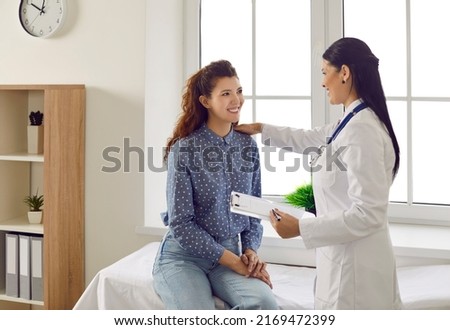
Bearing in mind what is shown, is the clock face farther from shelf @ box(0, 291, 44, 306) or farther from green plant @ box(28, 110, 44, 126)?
shelf @ box(0, 291, 44, 306)

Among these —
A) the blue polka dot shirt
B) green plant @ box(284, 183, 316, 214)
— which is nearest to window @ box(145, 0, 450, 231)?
green plant @ box(284, 183, 316, 214)

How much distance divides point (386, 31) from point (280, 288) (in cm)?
131

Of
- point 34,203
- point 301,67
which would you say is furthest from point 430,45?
point 34,203

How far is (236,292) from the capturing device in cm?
199

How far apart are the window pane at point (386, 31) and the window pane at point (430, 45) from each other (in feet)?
0.17

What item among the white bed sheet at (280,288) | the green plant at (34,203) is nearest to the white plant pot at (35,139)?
the green plant at (34,203)

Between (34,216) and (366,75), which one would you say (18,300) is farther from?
(366,75)

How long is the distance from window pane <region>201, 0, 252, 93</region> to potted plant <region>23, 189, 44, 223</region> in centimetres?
108

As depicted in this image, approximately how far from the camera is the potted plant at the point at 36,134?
9.50 ft

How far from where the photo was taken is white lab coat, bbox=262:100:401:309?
1.64 meters

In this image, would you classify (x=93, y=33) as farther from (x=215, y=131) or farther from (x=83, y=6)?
(x=215, y=131)

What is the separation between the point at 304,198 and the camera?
2656 mm

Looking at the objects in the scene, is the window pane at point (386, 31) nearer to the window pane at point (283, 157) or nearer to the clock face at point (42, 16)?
the window pane at point (283, 157)
